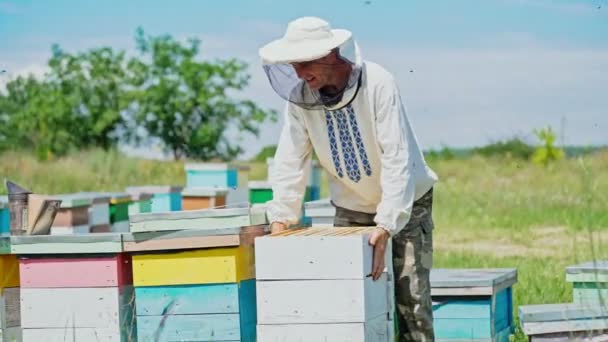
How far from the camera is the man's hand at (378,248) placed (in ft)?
11.3

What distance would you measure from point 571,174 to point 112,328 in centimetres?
1258

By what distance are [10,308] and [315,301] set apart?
1596mm

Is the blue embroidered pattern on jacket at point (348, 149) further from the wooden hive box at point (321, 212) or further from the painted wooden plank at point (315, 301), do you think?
the wooden hive box at point (321, 212)

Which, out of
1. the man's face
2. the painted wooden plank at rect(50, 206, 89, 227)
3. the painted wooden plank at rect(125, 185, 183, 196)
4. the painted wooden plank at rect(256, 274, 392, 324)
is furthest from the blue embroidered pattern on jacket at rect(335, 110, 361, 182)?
the painted wooden plank at rect(125, 185, 183, 196)

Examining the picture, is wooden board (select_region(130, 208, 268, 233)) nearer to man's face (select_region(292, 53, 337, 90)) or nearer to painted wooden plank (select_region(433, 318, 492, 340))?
man's face (select_region(292, 53, 337, 90))

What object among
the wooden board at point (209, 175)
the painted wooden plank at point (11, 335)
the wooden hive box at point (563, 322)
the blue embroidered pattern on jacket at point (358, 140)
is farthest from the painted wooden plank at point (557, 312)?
the wooden board at point (209, 175)

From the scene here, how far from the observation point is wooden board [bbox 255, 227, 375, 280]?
334cm

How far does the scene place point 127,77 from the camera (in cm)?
2602

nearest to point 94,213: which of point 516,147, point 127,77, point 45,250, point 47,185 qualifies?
point 45,250

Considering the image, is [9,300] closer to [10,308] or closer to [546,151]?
[10,308]

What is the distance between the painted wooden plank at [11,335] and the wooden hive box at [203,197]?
5.46m

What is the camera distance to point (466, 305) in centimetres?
488

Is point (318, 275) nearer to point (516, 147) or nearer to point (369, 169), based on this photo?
point (369, 169)

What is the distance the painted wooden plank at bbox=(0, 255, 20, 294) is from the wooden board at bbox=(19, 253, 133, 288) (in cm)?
14
